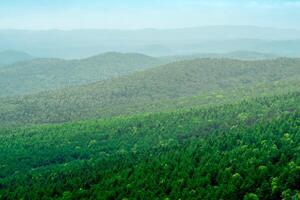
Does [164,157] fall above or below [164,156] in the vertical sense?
above

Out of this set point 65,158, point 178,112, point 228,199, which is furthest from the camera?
point 178,112

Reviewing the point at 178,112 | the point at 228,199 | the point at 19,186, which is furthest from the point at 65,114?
the point at 228,199

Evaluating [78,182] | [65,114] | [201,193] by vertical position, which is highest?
[201,193]

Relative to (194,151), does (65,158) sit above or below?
below

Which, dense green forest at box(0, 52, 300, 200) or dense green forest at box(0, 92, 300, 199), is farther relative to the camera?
dense green forest at box(0, 52, 300, 200)

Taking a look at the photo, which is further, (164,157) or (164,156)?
(164,156)

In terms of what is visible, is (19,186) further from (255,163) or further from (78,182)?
(255,163)

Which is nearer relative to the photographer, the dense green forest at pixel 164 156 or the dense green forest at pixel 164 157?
the dense green forest at pixel 164 157

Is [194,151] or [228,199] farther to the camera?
[194,151]
